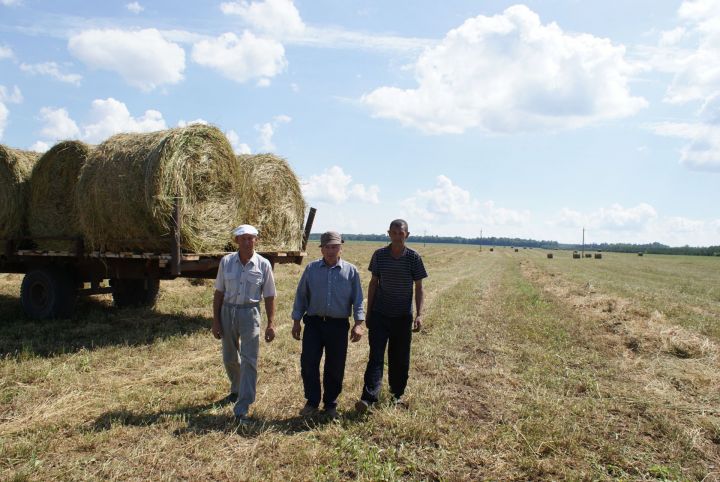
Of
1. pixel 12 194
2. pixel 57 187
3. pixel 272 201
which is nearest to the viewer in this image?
pixel 57 187

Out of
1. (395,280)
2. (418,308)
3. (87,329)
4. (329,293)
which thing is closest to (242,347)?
(329,293)

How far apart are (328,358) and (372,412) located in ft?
2.23

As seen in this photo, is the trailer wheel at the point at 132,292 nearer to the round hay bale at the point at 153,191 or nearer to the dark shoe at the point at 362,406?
the round hay bale at the point at 153,191

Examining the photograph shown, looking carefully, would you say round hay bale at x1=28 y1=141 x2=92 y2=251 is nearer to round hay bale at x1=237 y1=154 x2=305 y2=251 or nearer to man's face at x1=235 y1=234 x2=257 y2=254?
round hay bale at x1=237 y1=154 x2=305 y2=251

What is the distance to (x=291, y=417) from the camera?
5074 mm

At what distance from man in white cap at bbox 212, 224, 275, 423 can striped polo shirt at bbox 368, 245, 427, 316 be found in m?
1.11

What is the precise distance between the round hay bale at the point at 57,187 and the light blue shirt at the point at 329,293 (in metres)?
5.96

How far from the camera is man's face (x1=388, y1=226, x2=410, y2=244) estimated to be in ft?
17.1

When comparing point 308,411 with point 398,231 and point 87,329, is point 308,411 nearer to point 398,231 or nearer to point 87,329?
point 398,231

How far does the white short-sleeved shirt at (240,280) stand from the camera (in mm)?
5125

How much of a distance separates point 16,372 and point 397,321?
4448 millimetres

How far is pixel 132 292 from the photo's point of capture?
10.6 metres

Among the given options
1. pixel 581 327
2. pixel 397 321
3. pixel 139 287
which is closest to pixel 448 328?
pixel 581 327

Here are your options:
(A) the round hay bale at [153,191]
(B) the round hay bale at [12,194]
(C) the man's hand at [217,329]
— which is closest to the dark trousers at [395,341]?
(C) the man's hand at [217,329]
